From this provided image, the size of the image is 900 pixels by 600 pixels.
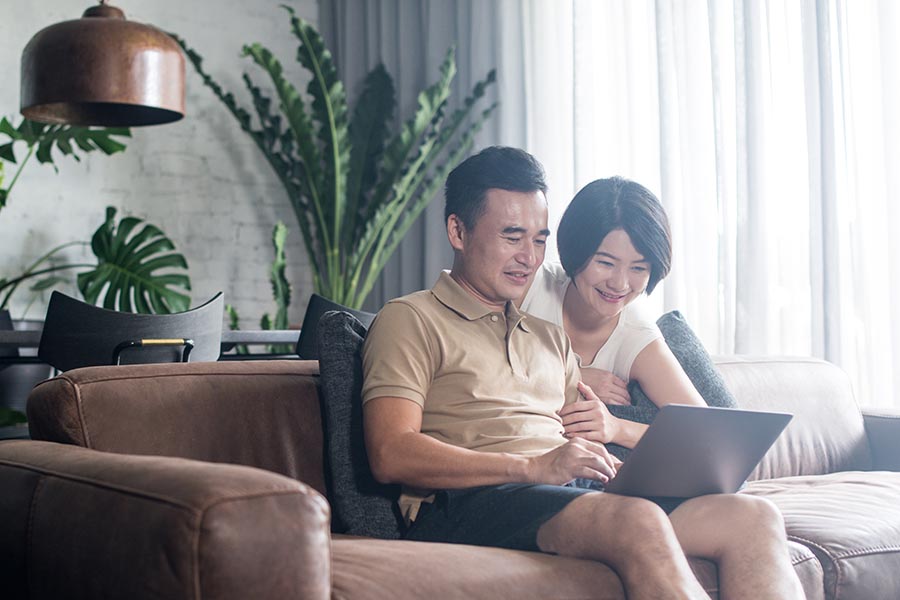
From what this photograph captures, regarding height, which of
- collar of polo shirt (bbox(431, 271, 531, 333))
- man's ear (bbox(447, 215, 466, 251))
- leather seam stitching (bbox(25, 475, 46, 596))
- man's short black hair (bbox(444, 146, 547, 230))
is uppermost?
man's short black hair (bbox(444, 146, 547, 230))

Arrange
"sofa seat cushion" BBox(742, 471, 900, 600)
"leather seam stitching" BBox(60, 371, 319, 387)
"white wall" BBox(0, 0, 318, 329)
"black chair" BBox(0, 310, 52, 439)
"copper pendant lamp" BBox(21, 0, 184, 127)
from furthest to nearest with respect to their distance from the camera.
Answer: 1. "white wall" BBox(0, 0, 318, 329)
2. "black chair" BBox(0, 310, 52, 439)
3. "copper pendant lamp" BBox(21, 0, 184, 127)
4. "sofa seat cushion" BBox(742, 471, 900, 600)
5. "leather seam stitching" BBox(60, 371, 319, 387)

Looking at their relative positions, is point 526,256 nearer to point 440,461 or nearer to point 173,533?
point 440,461

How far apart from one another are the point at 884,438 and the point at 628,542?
1585mm

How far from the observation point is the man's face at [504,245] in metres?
2.00

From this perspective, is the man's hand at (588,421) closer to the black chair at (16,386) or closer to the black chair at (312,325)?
the black chair at (312,325)

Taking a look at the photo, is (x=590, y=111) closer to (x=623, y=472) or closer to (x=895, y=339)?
(x=895, y=339)

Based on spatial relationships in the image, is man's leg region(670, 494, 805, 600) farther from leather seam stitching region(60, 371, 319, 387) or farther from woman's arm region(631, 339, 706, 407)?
leather seam stitching region(60, 371, 319, 387)

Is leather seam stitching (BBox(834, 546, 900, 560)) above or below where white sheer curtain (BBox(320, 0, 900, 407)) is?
below

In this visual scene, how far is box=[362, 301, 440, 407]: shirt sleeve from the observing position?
1.79m

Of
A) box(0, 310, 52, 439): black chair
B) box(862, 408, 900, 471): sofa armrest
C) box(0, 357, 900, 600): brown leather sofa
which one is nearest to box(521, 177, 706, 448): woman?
box(0, 357, 900, 600): brown leather sofa

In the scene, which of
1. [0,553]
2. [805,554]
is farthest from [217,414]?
[805,554]

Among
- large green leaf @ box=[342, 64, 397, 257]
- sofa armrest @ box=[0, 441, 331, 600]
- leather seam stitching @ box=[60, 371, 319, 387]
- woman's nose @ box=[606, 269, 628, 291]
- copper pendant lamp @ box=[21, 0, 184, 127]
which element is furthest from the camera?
large green leaf @ box=[342, 64, 397, 257]

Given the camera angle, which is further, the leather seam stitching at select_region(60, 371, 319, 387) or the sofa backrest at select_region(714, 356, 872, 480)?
the sofa backrest at select_region(714, 356, 872, 480)

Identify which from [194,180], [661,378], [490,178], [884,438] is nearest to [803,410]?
[884,438]
